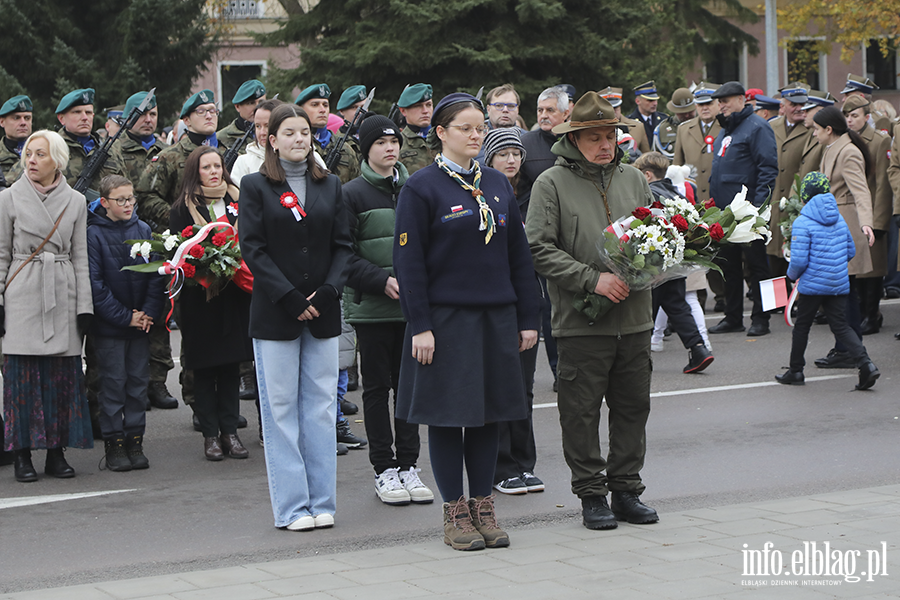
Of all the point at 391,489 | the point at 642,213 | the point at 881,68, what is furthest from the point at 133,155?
the point at 881,68

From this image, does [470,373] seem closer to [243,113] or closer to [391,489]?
[391,489]

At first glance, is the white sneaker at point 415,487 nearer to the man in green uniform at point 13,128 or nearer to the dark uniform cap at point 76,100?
the dark uniform cap at point 76,100

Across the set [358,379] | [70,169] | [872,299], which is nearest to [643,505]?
[358,379]

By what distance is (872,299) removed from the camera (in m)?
12.9

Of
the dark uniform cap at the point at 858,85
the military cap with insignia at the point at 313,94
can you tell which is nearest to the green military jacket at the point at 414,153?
the military cap with insignia at the point at 313,94

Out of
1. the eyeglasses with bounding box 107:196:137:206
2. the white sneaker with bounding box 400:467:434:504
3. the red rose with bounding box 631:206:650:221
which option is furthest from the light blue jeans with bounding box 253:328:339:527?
the eyeglasses with bounding box 107:196:137:206

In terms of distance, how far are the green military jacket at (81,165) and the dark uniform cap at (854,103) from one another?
320 inches

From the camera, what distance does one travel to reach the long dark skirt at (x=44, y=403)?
24.9ft

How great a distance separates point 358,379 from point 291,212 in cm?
462

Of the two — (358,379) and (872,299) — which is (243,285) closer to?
(358,379)

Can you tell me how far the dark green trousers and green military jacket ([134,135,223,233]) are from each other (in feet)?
14.8

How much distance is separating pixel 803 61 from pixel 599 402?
31969 mm

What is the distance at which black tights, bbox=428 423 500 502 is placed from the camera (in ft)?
19.5

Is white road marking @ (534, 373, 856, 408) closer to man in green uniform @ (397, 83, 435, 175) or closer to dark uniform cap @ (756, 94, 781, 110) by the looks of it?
man in green uniform @ (397, 83, 435, 175)
